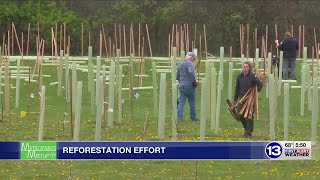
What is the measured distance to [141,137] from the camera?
19.5 m

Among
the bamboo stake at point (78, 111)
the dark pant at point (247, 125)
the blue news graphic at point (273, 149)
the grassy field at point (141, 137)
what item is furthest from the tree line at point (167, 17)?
the blue news graphic at point (273, 149)

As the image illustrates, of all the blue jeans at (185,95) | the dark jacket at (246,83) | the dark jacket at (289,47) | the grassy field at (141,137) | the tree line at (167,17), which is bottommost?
the grassy field at (141,137)

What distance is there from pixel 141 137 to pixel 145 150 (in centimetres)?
556

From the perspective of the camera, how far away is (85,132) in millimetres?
20438

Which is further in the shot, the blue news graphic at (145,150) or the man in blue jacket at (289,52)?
the man in blue jacket at (289,52)

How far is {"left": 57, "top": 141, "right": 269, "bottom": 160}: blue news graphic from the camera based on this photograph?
1395 centimetres

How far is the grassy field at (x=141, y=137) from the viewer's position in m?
16.0

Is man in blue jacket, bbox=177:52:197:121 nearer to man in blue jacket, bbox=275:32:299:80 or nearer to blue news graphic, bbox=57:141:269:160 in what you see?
blue news graphic, bbox=57:141:269:160

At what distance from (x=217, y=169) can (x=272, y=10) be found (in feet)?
101

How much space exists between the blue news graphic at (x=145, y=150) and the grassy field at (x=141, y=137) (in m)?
1.55

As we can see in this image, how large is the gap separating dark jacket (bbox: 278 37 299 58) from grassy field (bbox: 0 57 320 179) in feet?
8.10

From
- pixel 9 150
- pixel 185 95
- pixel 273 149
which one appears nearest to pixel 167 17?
pixel 185 95
